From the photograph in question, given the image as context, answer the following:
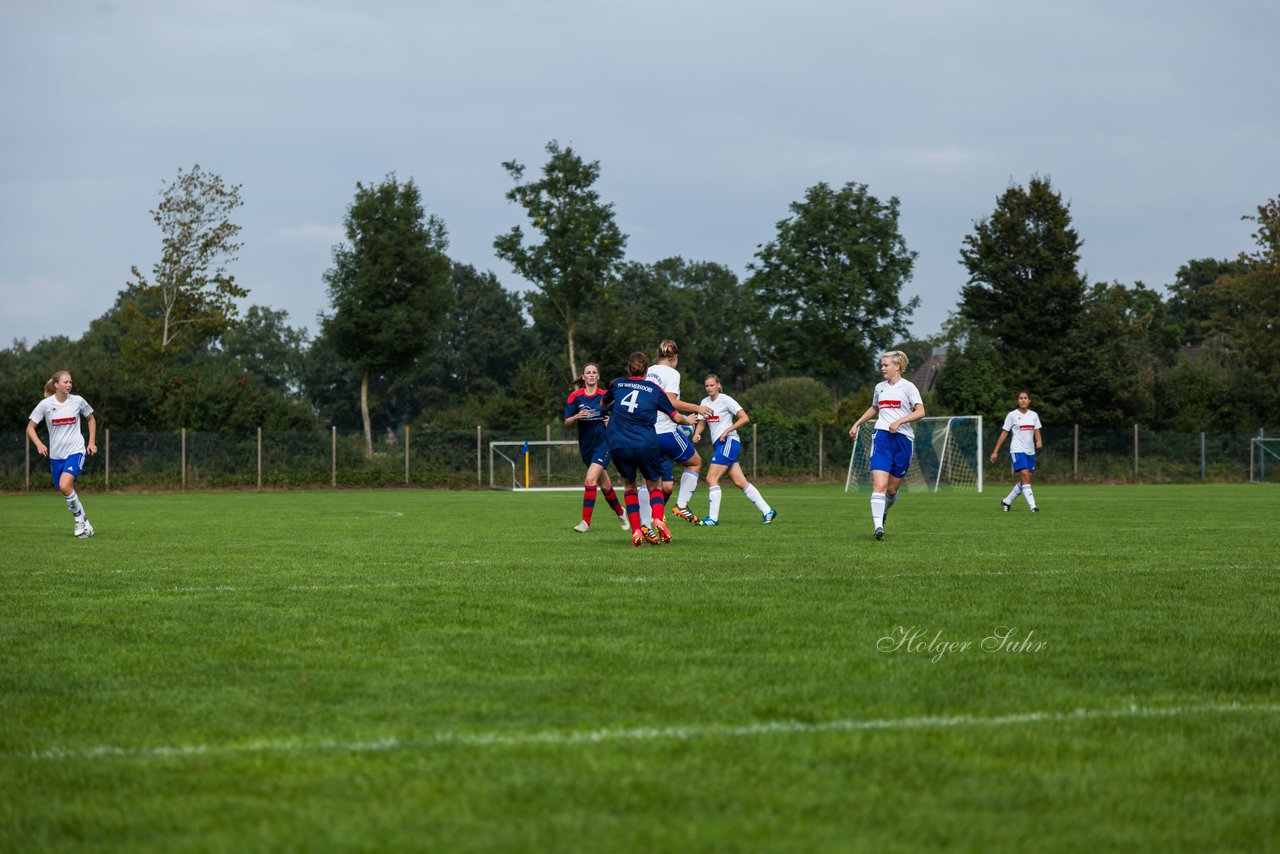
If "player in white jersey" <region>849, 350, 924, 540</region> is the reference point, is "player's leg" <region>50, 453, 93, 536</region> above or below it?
below

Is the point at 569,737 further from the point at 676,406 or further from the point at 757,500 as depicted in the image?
the point at 757,500

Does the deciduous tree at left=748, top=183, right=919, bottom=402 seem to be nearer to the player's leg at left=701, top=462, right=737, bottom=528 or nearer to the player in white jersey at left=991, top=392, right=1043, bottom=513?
the player in white jersey at left=991, top=392, right=1043, bottom=513

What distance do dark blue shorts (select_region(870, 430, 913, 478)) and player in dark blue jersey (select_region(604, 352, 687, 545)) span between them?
248cm

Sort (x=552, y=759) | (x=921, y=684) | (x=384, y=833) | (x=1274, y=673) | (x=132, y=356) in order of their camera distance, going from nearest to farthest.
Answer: (x=384, y=833)
(x=552, y=759)
(x=921, y=684)
(x=1274, y=673)
(x=132, y=356)

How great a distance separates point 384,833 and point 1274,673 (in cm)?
419

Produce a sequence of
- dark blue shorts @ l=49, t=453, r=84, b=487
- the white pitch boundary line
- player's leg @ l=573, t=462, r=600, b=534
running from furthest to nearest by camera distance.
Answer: dark blue shorts @ l=49, t=453, r=84, b=487
player's leg @ l=573, t=462, r=600, b=534
the white pitch boundary line

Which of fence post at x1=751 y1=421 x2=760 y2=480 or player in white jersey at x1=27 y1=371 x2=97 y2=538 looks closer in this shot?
player in white jersey at x1=27 y1=371 x2=97 y2=538

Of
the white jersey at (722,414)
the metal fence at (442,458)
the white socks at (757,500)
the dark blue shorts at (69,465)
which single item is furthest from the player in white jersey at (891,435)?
the metal fence at (442,458)

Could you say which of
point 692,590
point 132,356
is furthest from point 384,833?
point 132,356

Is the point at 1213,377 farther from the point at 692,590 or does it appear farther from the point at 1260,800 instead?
the point at 1260,800

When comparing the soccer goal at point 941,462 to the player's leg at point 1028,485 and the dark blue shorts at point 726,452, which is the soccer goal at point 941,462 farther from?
the dark blue shorts at point 726,452

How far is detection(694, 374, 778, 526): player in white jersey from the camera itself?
706 inches

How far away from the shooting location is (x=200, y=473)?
41406 mm

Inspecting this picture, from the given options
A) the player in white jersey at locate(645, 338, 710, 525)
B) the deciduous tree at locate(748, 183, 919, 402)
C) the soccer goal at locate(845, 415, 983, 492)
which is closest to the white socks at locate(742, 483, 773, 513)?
the player in white jersey at locate(645, 338, 710, 525)
